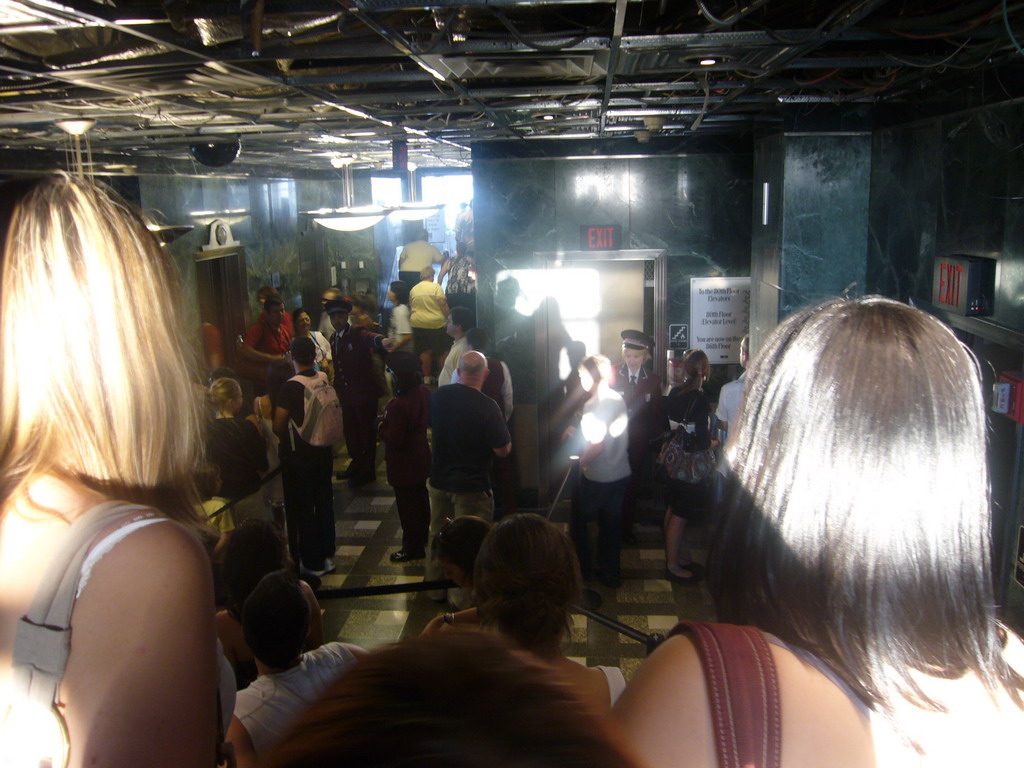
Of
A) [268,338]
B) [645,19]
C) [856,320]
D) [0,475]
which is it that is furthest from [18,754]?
[268,338]

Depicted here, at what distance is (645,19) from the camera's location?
3.29 meters

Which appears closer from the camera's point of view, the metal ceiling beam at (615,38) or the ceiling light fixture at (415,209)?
the metal ceiling beam at (615,38)

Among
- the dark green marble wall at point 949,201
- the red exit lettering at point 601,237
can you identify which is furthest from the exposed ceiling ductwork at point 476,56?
the red exit lettering at point 601,237

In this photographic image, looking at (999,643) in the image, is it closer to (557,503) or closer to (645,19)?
(645,19)

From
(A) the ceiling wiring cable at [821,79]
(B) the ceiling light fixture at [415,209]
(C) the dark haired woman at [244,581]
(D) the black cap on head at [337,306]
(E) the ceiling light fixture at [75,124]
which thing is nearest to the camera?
(C) the dark haired woman at [244,581]

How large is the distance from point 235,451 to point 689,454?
288 centimetres

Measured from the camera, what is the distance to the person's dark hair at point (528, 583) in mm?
2553

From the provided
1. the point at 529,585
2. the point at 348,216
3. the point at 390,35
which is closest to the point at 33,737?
the point at 529,585

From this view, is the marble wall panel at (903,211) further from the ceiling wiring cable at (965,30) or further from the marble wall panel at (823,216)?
the ceiling wiring cable at (965,30)

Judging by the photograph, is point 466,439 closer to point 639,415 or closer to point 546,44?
point 639,415

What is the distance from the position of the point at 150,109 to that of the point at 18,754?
4717mm

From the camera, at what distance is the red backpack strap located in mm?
805

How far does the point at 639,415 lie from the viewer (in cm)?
608

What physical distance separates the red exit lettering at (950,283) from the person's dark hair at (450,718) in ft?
13.0
